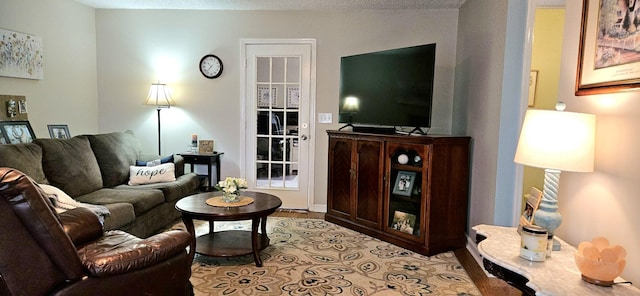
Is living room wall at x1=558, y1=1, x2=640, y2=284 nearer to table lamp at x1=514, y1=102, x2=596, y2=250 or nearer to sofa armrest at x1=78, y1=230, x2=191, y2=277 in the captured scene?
table lamp at x1=514, y1=102, x2=596, y2=250

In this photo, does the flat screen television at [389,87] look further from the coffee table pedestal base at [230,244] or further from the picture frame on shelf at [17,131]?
the picture frame on shelf at [17,131]

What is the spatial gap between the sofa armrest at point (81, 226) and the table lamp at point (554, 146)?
2323 mm

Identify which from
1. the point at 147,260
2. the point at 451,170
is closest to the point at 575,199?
the point at 451,170

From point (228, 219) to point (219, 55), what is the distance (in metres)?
2.64

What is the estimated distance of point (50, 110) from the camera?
168 inches

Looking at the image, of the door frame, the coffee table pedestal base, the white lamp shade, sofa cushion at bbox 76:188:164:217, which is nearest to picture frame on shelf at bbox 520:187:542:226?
the white lamp shade

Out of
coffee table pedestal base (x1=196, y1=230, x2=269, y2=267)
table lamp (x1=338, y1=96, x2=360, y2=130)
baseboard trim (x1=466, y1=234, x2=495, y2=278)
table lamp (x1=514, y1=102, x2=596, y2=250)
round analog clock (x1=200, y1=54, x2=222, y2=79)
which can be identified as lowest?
baseboard trim (x1=466, y1=234, x2=495, y2=278)

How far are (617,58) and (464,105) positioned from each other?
2413 millimetres

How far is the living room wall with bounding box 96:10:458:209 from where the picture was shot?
14.9 ft

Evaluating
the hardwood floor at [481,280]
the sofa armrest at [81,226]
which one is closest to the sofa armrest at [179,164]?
the sofa armrest at [81,226]

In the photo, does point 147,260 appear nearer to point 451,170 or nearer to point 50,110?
point 451,170

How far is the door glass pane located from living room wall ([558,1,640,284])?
3224mm

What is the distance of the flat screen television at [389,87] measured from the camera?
139 inches

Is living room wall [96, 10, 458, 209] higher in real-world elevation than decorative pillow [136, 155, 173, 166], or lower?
higher
